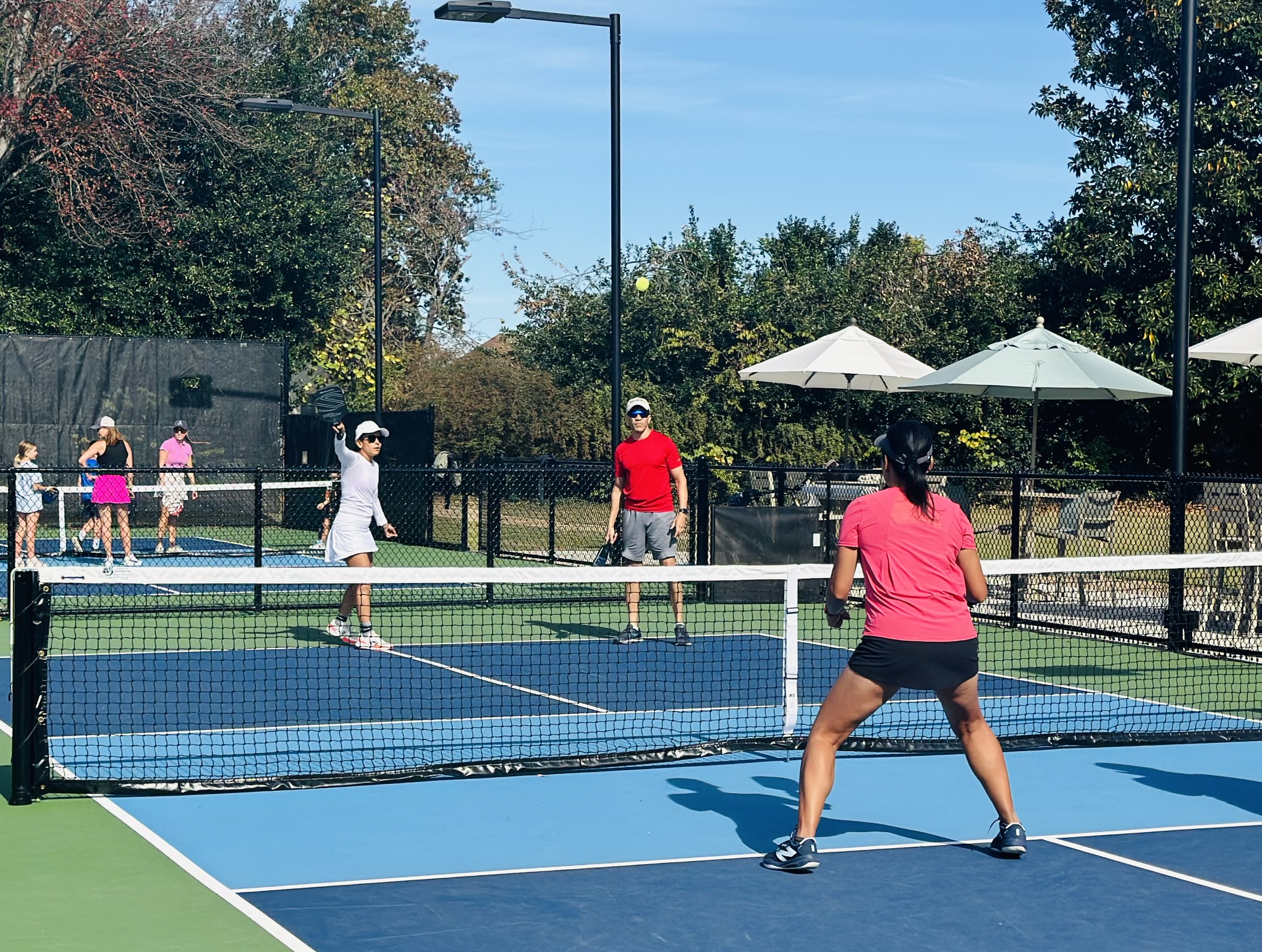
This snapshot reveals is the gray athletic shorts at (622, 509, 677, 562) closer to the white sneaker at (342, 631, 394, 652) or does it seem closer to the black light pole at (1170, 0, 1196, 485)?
the white sneaker at (342, 631, 394, 652)

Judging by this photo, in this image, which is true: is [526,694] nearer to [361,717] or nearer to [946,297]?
[361,717]

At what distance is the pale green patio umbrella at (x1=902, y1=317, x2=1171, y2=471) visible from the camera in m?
16.9

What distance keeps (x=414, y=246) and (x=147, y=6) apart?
21.5 metres

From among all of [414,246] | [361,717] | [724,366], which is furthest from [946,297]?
[361,717]

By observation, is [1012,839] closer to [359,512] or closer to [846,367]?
[359,512]

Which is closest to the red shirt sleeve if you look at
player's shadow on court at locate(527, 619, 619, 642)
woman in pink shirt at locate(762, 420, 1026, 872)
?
player's shadow on court at locate(527, 619, 619, 642)

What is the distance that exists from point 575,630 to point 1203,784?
7188 millimetres

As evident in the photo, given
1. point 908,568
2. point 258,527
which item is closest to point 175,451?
point 258,527

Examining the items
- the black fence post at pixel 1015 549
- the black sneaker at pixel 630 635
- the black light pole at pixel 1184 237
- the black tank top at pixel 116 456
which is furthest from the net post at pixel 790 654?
the black tank top at pixel 116 456

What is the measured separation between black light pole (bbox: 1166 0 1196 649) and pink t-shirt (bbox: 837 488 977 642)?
7.36 metres

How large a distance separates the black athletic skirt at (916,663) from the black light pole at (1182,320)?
740 cm

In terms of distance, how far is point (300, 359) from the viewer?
121 feet

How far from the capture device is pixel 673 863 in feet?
21.4

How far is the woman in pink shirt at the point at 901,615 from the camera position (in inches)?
246
